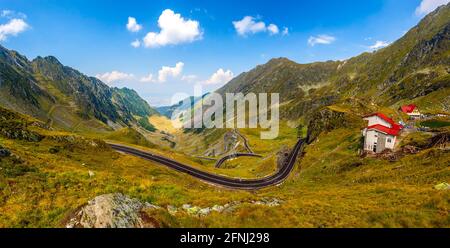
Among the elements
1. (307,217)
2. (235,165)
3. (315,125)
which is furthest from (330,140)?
(307,217)

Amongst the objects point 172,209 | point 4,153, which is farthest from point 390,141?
point 4,153

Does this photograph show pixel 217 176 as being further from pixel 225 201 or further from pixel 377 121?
pixel 225 201

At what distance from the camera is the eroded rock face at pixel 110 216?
15.4 metres

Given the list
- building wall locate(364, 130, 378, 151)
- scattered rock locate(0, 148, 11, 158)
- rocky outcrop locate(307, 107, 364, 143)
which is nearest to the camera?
scattered rock locate(0, 148, 11, 158)

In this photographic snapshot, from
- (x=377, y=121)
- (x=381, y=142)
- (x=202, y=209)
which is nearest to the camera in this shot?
(x=202, y=209)

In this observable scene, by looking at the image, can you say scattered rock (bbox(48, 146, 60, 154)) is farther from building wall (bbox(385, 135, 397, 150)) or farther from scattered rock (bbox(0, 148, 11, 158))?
building wall (bbox(385, 135, 397, 150))

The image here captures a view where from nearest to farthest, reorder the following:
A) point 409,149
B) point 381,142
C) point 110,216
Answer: point 110,216, point 409,149, point 381,142

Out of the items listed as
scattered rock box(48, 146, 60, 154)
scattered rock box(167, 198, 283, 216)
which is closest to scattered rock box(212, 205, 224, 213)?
scattered rock box(167, 198, 283, 216)

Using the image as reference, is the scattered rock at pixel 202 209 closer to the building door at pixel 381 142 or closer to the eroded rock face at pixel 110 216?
the eroded rock face at pixel 110 216

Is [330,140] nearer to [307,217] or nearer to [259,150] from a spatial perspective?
[307,217]

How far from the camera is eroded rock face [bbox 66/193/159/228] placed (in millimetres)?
15414

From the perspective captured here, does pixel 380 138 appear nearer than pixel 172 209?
No

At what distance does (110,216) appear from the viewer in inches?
617

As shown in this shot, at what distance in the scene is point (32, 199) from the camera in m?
22.8
